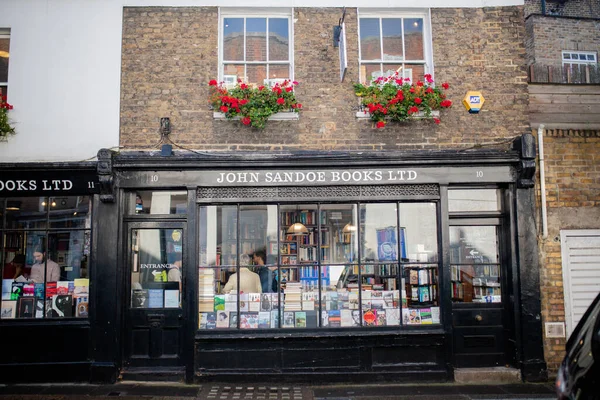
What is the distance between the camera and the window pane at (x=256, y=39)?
320 inches

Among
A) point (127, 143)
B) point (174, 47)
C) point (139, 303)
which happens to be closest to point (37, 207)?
point (127, 143)

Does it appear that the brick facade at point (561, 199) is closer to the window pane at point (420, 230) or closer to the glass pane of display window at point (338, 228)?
the window pane at point (420, 230)

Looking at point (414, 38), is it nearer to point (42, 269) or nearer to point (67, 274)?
point (67, 274)

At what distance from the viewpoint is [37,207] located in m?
7.78

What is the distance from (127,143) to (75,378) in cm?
393

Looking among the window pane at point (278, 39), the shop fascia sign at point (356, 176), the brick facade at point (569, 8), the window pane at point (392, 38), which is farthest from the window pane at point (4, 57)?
the brick facade at point (569, 8)

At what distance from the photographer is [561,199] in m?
7.82

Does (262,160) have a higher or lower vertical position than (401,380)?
higher

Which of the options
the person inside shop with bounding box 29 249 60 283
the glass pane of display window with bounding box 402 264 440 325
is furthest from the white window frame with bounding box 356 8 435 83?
the person inside shop with bounding box 29 249 60 283

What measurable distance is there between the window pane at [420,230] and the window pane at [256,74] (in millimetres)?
3380

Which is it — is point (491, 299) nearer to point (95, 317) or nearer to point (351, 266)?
point (351, 266)

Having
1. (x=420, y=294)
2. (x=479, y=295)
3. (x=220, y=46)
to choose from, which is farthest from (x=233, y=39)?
(x=479, y=295)

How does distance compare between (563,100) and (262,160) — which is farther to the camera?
(563,100)

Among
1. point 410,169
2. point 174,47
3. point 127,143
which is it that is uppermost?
point 174,47
